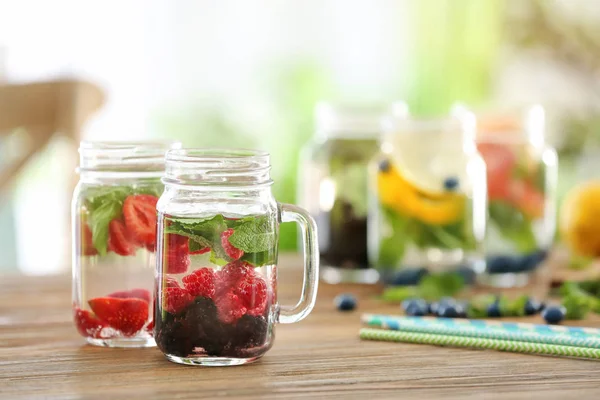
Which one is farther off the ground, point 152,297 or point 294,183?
point 152,297

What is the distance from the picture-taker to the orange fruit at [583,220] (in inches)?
79.0

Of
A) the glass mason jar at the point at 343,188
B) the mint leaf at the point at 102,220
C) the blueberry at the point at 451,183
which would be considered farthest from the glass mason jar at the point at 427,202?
the mint leaf at the point at 102,220

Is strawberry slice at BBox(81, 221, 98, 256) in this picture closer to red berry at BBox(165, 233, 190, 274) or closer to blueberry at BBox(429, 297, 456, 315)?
red berry at BBox(165, 233, 190, 274)

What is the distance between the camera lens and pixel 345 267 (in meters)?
1.88

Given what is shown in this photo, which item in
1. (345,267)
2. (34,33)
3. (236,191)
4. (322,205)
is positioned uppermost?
(34,33)

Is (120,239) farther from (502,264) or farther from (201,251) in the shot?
(502,264)

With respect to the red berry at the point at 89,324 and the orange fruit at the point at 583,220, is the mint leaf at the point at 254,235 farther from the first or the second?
the orange fruit at the point at 583,220

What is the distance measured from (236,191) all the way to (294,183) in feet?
12.7

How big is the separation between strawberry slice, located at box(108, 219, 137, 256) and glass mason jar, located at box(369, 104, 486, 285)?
664 millimetres

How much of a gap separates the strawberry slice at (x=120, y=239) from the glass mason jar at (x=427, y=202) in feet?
2.18

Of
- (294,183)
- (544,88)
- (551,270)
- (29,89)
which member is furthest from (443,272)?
(544,88)

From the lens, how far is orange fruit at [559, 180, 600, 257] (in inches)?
79.0

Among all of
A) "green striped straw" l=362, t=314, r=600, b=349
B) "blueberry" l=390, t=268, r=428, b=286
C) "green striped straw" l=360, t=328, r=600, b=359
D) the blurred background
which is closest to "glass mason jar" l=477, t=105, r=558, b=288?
"blueberry" l=390, t=268, r=428, b=286

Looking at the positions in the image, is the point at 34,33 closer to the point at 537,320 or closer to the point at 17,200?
the point at 17,200
